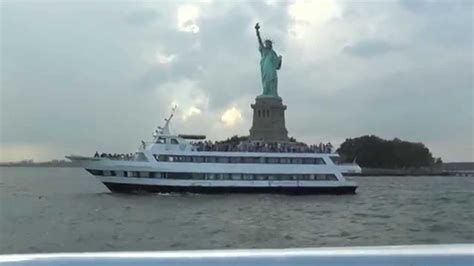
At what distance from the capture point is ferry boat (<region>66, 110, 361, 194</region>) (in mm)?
36156

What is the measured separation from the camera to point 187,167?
36.2m

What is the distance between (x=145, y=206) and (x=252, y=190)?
930cm

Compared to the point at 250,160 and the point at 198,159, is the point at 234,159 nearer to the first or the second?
the point at 250,160

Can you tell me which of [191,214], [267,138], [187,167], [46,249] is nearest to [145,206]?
[191,214]

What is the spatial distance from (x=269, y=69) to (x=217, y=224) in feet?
114

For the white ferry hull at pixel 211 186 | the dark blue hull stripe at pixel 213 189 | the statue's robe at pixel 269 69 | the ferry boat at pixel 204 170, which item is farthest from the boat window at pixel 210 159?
the statue's robe at pixel 269 69

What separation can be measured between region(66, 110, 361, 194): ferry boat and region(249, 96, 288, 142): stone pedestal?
16003mm

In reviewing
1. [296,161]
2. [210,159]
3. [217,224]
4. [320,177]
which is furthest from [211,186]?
[217,224]

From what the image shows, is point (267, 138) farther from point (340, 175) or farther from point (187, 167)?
point (187, 167)

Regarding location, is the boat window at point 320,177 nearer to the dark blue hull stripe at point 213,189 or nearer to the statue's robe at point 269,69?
the dark blue hull stripe at point 213,189

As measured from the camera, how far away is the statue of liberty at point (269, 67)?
2171 inches

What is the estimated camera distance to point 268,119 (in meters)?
54.5

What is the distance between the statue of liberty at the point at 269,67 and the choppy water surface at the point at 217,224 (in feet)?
75.3

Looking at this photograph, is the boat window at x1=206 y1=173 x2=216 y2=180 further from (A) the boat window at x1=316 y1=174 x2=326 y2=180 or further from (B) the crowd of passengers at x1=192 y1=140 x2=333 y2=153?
(A) the boat window at x1=316 y1=174 x2=326 y2=180
